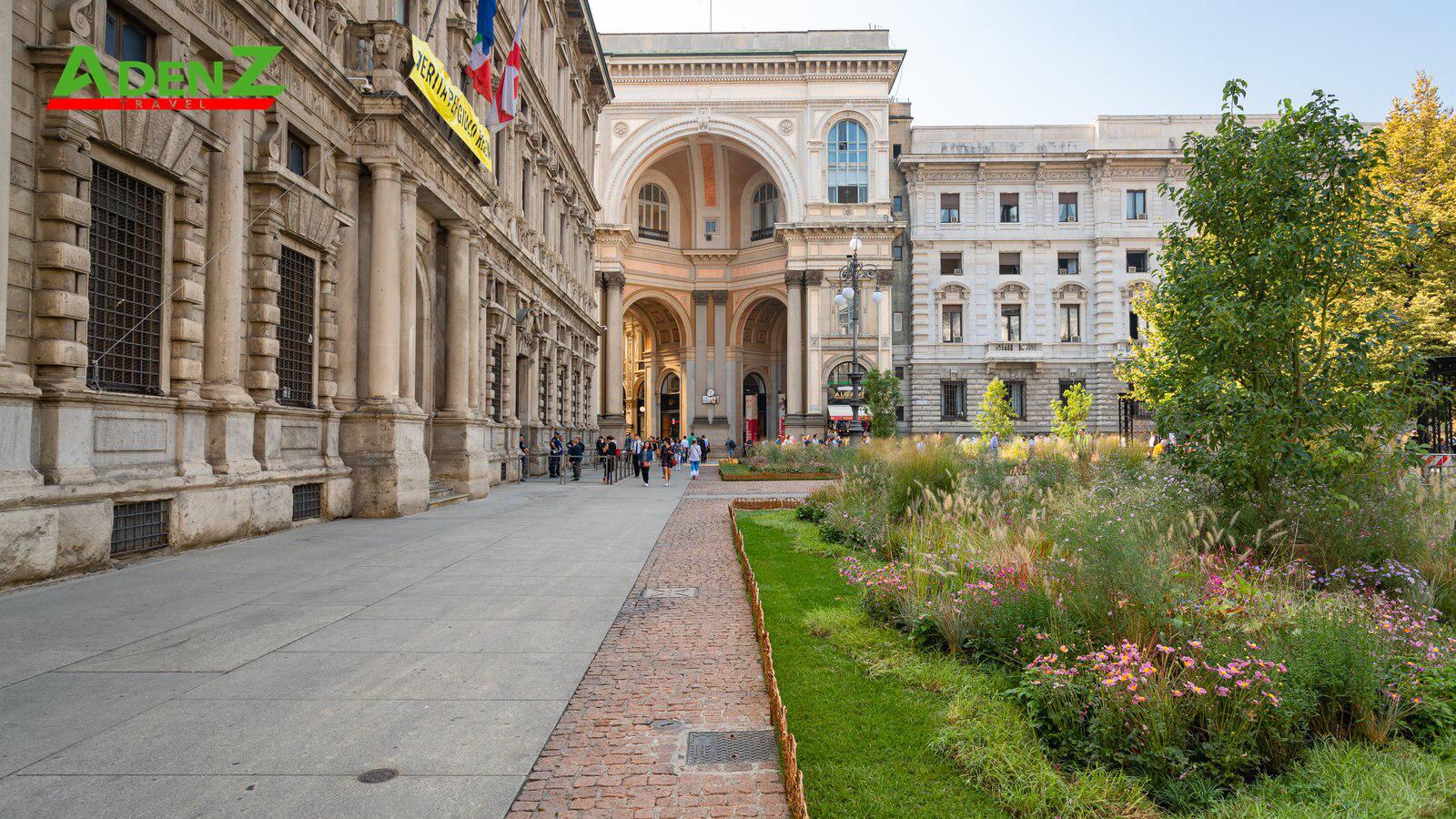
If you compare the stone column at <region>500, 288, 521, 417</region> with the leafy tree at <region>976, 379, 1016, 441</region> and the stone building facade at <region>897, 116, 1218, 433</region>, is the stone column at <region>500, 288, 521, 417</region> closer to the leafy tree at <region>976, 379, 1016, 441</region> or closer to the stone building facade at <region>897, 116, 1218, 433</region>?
the leafy tree at <region>976, 379, 1016, 441</region>

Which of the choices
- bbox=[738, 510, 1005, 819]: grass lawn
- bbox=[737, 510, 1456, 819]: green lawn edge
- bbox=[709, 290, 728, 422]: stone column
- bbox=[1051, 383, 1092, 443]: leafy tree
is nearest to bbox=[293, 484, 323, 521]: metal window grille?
bbox=[738, 510, 1005, 819]: grass lawn

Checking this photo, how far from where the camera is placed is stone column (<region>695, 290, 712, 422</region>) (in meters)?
60.8

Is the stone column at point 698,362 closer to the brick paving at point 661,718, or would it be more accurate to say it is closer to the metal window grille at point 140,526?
the metal window grille at point 140,526

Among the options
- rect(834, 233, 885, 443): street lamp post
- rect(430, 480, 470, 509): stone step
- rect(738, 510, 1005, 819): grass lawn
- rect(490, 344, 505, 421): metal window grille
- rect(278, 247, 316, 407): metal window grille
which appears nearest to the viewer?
rect(738, 510, 1005, 819): grass lawn

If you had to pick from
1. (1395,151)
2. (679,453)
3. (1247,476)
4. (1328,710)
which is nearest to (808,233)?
(679,453)

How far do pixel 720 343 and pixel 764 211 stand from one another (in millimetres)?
10087

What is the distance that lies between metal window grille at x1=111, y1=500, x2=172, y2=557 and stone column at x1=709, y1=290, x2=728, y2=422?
5095 centimetres

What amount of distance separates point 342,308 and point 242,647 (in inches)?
429

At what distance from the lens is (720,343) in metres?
61.2

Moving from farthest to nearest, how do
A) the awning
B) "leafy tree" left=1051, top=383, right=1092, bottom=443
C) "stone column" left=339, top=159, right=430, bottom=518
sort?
1. the awning
2. "leafy tree" left=1051, top=383, right=1092, bottom=443
3. "stone column" left=339, top=159, right=430, bottom=518

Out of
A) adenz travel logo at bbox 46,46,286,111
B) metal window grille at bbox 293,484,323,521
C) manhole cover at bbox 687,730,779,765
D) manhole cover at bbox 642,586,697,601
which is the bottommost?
manhole cover at bbox 642,586,697,601

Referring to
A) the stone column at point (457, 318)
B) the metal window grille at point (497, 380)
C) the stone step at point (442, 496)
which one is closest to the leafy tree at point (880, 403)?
the metal window grille at point (497, 380)

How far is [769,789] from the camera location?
12.8ft

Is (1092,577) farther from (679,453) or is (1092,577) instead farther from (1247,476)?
(679,453)
